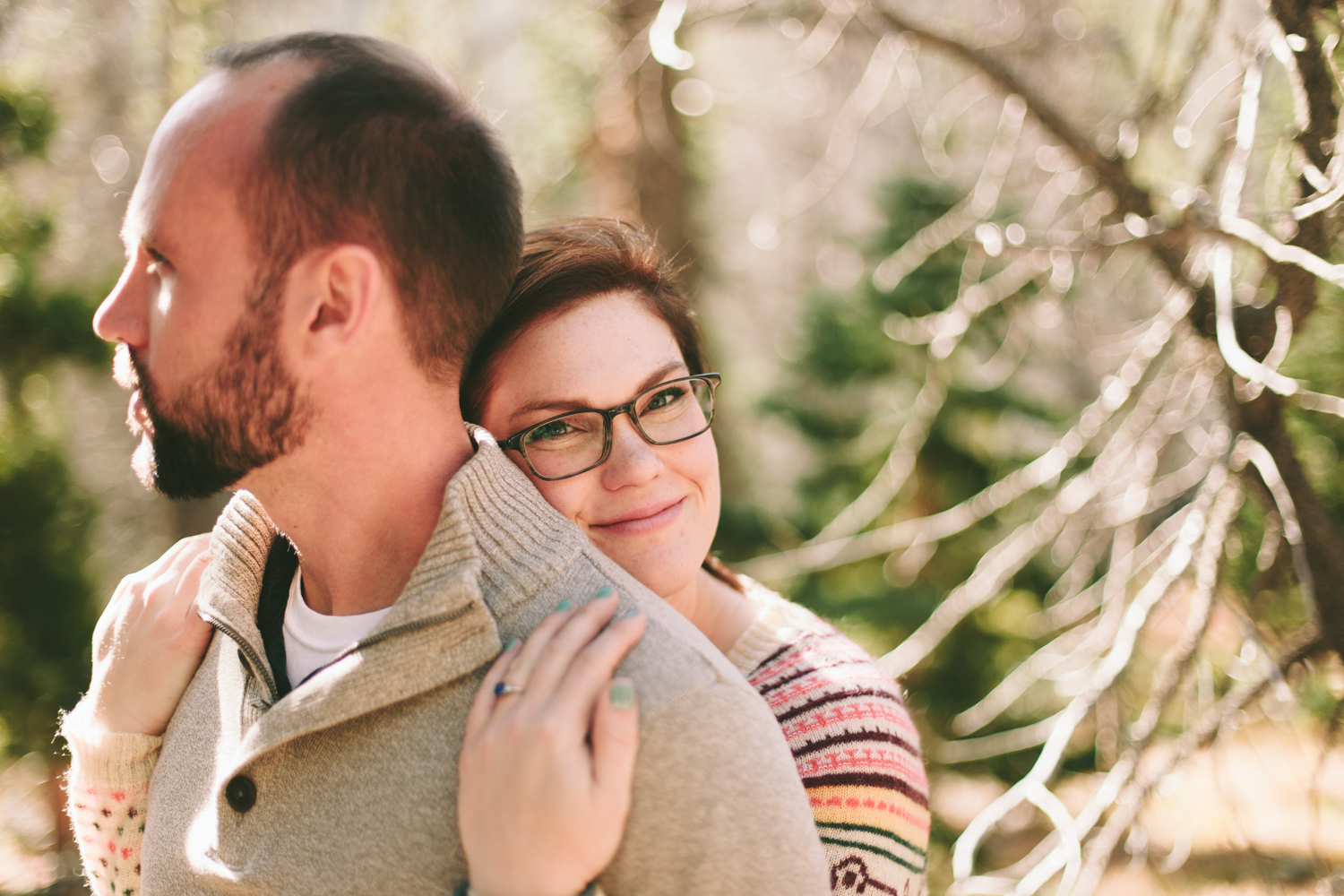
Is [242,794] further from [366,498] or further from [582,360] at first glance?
[582,360]

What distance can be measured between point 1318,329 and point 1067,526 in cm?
80

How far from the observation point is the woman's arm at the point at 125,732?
1.45 m

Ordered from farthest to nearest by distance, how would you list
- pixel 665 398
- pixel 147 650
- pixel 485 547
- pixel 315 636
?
pixel 665 398, pixel 147 650, pixel 315 636, pixel 485 547

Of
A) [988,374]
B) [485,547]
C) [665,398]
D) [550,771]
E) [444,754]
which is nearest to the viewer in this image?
[550,771]

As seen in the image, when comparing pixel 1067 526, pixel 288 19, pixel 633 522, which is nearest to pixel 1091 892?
pixel 1067 526

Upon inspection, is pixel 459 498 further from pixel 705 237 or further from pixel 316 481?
pixel 705 237

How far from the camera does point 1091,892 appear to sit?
186 centimetres

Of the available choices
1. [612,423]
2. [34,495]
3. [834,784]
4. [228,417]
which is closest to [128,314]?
[228,417]

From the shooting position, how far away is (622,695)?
1.04m

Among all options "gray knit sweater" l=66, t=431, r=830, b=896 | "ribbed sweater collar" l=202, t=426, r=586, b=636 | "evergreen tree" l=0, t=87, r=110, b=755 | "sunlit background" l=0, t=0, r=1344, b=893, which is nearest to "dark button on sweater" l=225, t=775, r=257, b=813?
"gray knit sweater" l=66, t=431, r=830, b=896

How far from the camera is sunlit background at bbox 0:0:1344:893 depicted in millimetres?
1796

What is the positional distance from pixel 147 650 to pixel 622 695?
93 cm

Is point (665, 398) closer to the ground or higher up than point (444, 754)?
→ higher up

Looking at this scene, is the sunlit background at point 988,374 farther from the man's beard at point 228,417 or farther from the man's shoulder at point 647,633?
the man's beard at point 228,417
